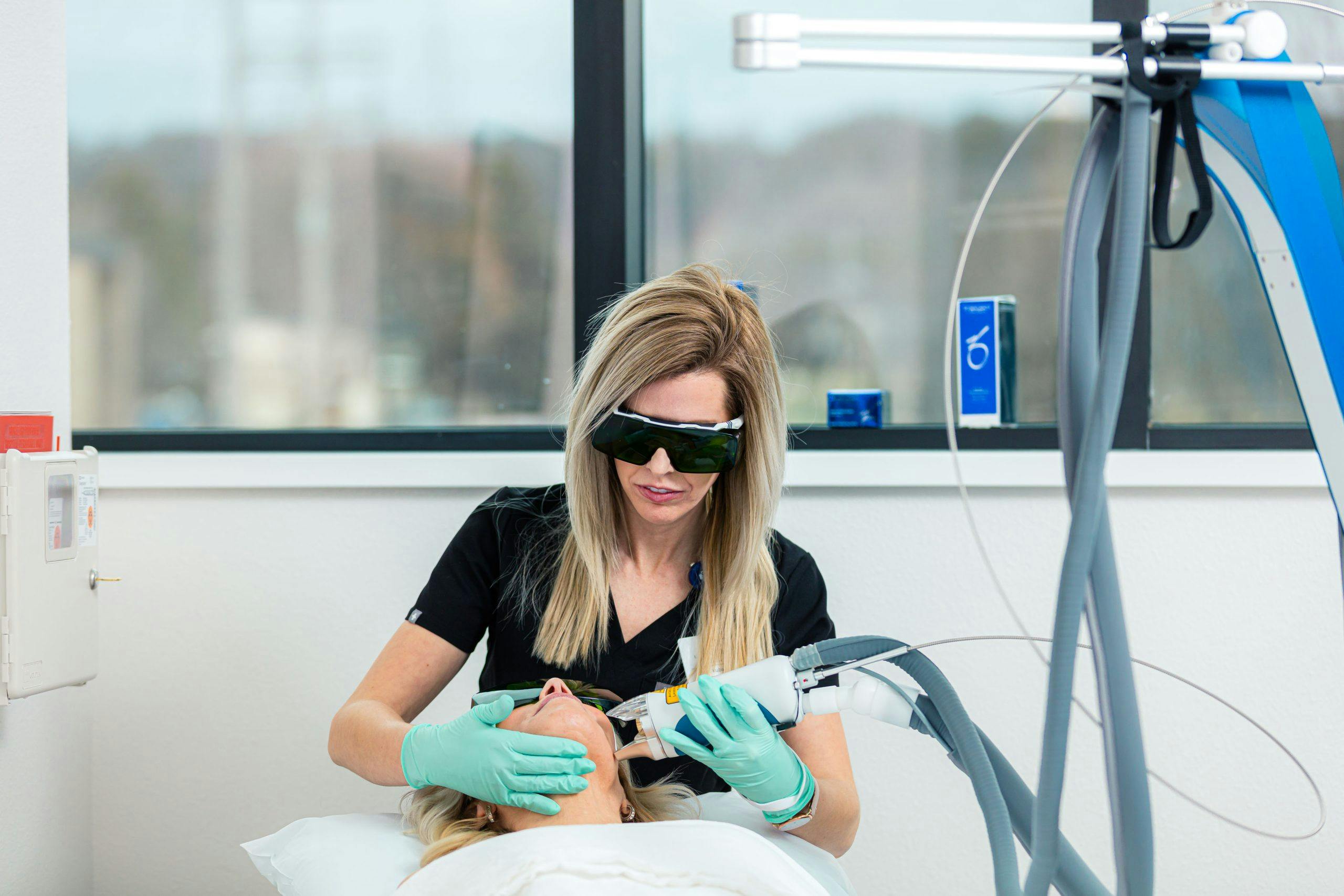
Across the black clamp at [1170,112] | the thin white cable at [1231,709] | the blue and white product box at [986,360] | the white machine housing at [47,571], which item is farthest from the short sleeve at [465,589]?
the black clamp at [1170,112]

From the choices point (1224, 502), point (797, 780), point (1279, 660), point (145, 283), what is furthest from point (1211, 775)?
point (145, 283)

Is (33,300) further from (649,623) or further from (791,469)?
(791,469)

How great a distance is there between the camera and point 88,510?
5.00 feet

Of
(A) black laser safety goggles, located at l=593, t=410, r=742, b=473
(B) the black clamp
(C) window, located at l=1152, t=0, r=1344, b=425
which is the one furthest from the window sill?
(B) the black clamp

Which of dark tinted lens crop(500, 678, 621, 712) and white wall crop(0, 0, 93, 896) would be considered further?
white wall crop(0, 0, 93, 896)

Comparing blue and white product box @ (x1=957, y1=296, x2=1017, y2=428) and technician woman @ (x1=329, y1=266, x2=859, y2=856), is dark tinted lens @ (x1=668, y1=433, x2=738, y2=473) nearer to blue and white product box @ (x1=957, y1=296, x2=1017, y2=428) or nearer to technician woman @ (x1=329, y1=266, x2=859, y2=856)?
technician woman @ (x1=329, y1=266, x2=859, y2=856)

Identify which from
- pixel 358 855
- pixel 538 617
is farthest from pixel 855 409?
pixel 358 855

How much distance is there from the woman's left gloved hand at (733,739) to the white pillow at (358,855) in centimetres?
15

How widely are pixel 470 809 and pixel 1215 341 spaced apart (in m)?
1.54

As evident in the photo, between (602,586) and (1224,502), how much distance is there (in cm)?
111

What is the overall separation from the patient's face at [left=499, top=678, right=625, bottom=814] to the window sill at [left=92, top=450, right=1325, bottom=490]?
2.13ft

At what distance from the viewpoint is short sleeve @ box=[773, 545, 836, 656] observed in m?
1.44

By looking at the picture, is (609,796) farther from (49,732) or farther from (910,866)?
(49,732)

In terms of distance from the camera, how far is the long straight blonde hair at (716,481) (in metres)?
1.31
